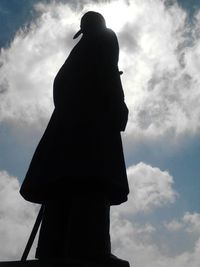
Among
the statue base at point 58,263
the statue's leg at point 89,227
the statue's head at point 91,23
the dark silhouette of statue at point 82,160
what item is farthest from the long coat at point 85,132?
the statue base at point 58,263

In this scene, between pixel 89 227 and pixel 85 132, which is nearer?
pixel 89 227

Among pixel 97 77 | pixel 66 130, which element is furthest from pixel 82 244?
pixel 97 77

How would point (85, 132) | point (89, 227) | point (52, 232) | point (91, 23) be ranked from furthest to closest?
point (91, 23)
point (85, 132)
point (52, 232)
point (89, 227)

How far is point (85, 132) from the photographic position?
17.9 ft

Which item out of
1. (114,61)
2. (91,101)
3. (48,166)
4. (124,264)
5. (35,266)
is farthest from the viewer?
(114,61)

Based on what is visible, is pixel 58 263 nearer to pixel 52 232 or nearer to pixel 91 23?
pixel 52 232

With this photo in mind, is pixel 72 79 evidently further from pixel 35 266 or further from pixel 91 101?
pixel 35 266

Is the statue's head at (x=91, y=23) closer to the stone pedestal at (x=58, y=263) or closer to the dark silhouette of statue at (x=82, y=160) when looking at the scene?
the dark silhouette of statue at (x=82, y=160)

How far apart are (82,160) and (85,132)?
1.61 feet

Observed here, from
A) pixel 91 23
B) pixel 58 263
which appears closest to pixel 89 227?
pixel 58 263

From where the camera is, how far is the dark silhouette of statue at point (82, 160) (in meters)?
4.99

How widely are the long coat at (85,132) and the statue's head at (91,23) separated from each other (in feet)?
0.84

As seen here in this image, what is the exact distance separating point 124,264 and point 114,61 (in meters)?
3.16

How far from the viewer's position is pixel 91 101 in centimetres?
577
